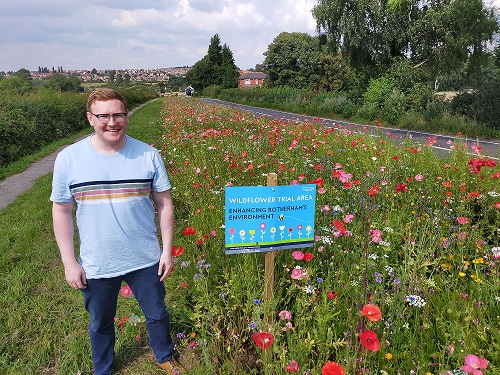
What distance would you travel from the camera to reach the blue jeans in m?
1.89

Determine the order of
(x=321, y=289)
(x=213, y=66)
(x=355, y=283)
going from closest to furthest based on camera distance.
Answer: (x=355, y=283) → (x=321, y=289) → (x=213, y=66)

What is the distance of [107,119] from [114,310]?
106 centimetres

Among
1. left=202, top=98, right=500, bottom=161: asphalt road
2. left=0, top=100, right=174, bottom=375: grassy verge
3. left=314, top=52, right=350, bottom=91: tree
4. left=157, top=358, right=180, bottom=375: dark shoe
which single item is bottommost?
left=0, top=100, right=174, bottom=375: grassy verge

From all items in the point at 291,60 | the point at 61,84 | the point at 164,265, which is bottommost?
the point at 164,265

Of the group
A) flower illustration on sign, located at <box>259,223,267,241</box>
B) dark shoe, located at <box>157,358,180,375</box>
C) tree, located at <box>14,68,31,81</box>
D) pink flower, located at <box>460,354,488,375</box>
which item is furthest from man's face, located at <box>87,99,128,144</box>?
tree, located at <box>14,68,31,81</box>

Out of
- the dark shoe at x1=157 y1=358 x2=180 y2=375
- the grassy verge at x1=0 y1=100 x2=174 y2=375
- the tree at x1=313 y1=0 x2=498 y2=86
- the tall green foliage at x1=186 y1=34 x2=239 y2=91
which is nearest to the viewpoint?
the dark shoe at x1=157 y1=358 x2=180 y2=375

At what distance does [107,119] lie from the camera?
68.3 inches

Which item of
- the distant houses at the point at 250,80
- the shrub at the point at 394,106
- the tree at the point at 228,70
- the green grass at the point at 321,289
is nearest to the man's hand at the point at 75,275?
the green grass at the point at 321,289

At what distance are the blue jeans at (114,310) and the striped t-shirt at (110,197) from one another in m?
0.08

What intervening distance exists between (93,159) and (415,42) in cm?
2114

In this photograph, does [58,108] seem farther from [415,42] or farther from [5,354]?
[415,42]

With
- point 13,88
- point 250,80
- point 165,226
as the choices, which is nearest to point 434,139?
point 165,226

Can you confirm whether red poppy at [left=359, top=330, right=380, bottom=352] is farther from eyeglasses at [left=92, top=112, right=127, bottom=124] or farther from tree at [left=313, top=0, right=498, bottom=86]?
tree at [left=313, top=0, right=498, bottom=86]

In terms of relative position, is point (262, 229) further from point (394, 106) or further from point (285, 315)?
point (394, 106)
